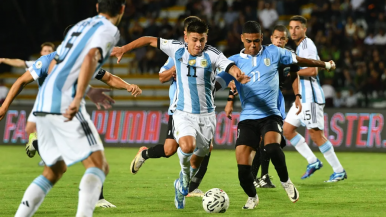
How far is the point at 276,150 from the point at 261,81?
0.84 m

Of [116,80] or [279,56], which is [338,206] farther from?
[116,80]

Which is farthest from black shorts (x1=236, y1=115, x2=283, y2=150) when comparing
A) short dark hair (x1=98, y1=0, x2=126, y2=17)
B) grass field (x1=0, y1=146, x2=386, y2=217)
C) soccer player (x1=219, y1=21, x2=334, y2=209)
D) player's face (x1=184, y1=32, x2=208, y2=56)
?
short dark hair (x1=98, y1=0, x2=126, y2=17)

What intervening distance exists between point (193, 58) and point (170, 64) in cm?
78

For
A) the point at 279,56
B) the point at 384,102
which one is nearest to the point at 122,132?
the point at 384,102

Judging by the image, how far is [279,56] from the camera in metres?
7.23

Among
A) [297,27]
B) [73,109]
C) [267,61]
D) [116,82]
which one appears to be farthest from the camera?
[297,27]

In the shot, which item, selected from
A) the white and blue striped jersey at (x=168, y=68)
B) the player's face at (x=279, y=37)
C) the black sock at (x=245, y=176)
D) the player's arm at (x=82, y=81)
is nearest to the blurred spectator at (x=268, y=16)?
the player's face at (x=279, y=37)

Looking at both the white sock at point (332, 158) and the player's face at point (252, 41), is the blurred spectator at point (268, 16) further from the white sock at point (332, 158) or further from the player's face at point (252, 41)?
the player's face at point (252, 41)

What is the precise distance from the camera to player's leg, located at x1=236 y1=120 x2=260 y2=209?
6.80 meters

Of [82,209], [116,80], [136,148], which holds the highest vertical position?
[116,80]

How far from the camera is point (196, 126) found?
7.13 metres

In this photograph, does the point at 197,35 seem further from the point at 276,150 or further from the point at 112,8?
the point at 112,8

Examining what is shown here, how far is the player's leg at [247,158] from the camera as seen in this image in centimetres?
680

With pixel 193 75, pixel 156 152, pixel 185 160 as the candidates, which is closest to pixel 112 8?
pixel 193 75
